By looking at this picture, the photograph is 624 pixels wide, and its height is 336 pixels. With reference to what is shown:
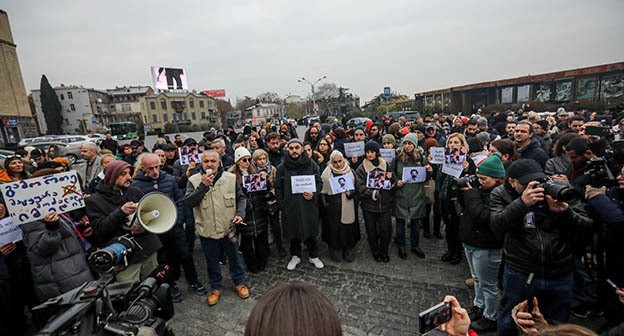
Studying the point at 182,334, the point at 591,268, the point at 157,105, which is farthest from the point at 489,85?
the point at 157,105

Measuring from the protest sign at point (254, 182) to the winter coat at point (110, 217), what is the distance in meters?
1.56

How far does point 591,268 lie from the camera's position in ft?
9.44

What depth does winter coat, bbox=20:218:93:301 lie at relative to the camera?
2.87 m

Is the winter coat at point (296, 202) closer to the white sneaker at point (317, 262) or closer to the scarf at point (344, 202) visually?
the scarf at point (344, 202)

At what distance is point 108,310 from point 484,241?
3466 millimetres

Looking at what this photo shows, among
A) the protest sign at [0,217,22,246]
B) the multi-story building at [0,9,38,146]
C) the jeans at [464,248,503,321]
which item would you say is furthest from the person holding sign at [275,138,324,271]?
the multi-story building at [0,9,38,146]

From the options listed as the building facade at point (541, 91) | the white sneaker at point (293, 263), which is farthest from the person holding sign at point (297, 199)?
the building facade at point (541, 91)

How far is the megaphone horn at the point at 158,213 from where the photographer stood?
315 cm

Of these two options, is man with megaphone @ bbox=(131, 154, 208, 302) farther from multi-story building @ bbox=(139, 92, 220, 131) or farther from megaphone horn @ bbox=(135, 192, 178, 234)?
multi-story building @ bbox=(139, 92, 220, 131)

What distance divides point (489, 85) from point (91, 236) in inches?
1451

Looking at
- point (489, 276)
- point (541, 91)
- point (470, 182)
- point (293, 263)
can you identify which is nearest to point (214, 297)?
point (293, 263)

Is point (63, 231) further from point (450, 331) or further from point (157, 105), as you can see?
point (157, 105)

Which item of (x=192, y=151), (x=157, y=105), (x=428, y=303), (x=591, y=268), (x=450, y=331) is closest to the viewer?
(x=450, y=331)

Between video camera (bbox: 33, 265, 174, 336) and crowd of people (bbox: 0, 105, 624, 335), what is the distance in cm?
133
